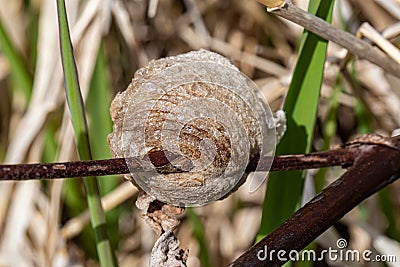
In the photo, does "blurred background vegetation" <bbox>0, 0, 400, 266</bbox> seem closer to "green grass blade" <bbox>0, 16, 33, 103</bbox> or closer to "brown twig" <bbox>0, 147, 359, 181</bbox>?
"green grass blade" <bbox>0, 16, 33, 103</bbox>

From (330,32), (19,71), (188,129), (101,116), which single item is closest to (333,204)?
(188,129)

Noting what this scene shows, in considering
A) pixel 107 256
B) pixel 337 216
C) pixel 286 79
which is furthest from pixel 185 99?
pixel 286 79

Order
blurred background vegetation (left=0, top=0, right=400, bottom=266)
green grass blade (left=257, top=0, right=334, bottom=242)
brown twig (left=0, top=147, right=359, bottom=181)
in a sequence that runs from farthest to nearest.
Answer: blurred background vegetation (left=0, top=0, right=400, bottom=266) → green grass blade (left=257, top=0, right=334, bottom=242) → brown twig (left=0, top=147, right=359, bottom=181)

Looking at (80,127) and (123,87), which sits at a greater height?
(123,87)

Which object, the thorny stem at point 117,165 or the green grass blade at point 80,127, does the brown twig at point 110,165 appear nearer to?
the thorny stem at point 117,165

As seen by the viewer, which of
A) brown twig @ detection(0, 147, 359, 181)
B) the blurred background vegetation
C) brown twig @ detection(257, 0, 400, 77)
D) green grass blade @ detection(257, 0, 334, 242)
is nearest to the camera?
brown twig @ detection(0, 147, 359, 181)

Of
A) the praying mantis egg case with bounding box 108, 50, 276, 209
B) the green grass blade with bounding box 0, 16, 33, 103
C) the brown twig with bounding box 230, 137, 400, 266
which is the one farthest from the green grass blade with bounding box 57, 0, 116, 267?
the green grass blade with bounding box 0, 16, 33, 103

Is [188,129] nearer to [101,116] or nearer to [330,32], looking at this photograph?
[330,32]
